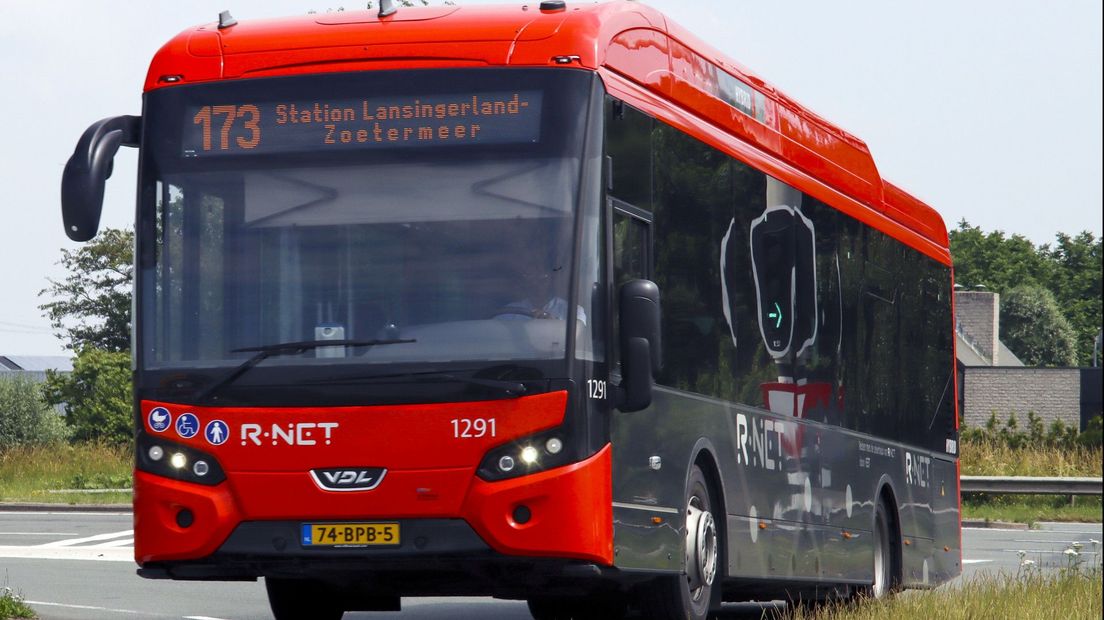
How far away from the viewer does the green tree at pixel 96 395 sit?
5325 cm

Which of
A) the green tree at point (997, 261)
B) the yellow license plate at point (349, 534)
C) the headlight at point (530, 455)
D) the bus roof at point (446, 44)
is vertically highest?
the green tree at point (997, 261)

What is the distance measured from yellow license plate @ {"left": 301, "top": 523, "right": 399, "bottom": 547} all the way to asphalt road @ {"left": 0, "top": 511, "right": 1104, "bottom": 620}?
5.01m

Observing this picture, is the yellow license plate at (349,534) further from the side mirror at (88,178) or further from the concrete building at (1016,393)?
the concrete building at (1016,393)

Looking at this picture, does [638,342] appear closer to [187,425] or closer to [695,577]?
[695,577]

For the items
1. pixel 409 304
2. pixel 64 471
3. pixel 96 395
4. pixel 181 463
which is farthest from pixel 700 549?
pixel 96 395

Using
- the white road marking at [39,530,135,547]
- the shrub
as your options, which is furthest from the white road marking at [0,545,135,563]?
the shrub

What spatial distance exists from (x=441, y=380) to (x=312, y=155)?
1361 mm

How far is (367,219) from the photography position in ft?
30.1

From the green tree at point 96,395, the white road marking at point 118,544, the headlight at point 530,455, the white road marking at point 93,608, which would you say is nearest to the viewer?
the headlight at point 530,455

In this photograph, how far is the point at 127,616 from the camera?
14016 mm

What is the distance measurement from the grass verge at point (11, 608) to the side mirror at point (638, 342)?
5561 millimetres

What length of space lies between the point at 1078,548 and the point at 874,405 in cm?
224

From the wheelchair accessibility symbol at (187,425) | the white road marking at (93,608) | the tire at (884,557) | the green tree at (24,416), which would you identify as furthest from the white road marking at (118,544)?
the green tree at (24,416)

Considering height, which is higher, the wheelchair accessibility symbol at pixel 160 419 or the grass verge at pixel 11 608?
the wheelchair accessibility symbol at pixel 160 419
